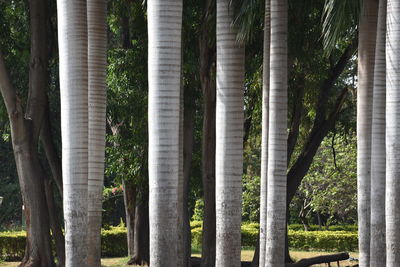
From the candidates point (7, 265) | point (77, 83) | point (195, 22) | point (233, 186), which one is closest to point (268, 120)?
point (233, 186)

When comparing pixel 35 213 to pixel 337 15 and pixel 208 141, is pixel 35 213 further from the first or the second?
pixel 337 15

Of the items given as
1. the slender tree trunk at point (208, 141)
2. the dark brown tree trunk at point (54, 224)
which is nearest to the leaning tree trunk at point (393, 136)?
the slender tree trunk at point (208, 141)

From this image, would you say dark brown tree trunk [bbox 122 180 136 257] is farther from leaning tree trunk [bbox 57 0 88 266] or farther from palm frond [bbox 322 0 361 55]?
palm frond [bbox 322 0 361 55]

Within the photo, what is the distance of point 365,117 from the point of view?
14164 mm

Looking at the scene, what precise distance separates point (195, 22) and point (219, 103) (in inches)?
235

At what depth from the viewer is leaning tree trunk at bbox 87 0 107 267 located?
14203mm

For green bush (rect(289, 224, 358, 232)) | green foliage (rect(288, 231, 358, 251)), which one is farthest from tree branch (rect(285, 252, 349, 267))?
green bush (rect(289, 224, 358, 232))

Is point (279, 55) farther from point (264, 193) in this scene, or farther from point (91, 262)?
point (91, 262)

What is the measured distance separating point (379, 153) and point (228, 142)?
2.11 m

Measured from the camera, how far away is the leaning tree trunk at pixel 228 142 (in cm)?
1318

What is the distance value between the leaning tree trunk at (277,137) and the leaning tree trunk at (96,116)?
2.60m

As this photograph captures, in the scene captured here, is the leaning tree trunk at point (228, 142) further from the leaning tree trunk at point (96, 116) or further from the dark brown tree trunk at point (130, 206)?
the dark brown tree trunk at point (130, 206)

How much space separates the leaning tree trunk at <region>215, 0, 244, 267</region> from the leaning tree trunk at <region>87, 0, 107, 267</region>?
2.03 m

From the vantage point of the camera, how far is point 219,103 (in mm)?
13453
